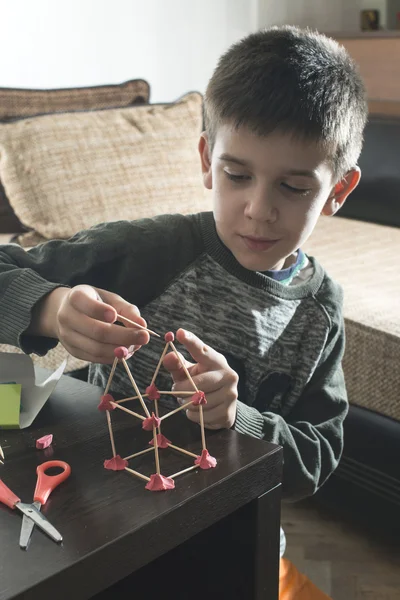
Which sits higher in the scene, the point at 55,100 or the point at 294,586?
the point at 55,100

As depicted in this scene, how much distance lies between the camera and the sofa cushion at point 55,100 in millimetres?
2156

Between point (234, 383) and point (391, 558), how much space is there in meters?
0.98

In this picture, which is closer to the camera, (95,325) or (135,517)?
(135,517)

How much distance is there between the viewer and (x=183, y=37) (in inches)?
112

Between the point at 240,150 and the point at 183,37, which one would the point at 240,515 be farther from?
the point at 183,37

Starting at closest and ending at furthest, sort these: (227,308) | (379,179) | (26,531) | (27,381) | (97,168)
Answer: (26,531) < (27,381) < (227,308) < (97,168) < (379,179)

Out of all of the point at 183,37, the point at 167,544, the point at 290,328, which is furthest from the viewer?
the point at 183,37

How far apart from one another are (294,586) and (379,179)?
1.64m

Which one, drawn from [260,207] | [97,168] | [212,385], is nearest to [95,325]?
[212,385]

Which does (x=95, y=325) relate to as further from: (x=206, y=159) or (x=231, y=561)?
(x=206, y=159)

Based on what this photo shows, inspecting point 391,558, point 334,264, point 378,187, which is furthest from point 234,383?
point 378,187

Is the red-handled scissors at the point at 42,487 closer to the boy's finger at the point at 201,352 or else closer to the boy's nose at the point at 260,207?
the boy's finger at the point at 201,352

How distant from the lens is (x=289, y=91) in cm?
92

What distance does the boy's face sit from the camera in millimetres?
901
